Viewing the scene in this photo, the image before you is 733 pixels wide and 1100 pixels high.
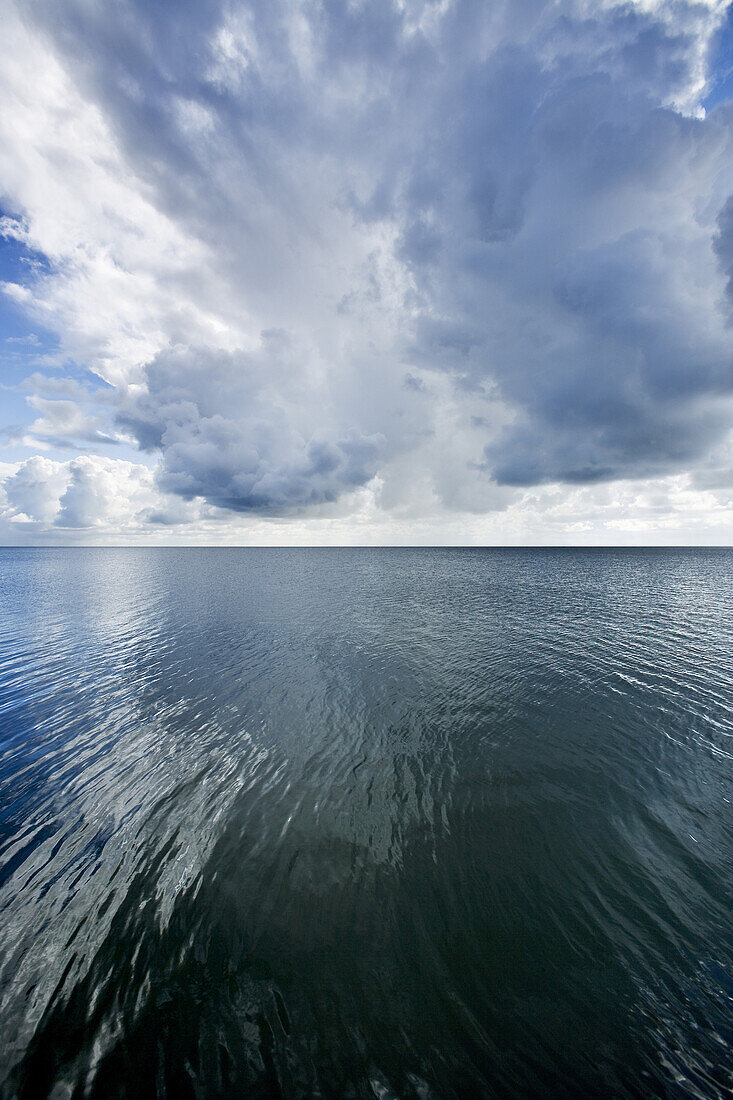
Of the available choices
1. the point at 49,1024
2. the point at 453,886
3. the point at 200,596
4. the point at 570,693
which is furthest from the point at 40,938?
the point at 200,596

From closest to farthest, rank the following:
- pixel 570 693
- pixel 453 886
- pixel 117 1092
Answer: pixel 117 1092 < pixel 453 886 < pixel 570 693

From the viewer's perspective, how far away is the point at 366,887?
11516mm

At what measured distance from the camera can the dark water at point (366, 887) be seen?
7.73 meters

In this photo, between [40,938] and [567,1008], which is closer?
[567,1008]

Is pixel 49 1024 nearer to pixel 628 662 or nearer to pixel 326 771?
pixel 326 771

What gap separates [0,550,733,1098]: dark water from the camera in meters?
7.73

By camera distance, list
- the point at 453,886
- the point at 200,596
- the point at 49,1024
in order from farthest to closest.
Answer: the point at 200,596 < the point at 453,886 < the point at 49,1024

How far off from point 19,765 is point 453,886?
1971 centimetres

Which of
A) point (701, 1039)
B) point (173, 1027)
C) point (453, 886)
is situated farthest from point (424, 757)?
Answer: point (173, 1027)

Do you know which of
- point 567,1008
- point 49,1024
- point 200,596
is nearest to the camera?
point 49,1024

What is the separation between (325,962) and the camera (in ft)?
31.2

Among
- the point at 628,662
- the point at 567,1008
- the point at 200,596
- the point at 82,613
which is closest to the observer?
the point at 567,1008

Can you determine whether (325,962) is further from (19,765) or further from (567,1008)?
(19,765)

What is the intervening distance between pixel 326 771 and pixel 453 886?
24.0 ft
